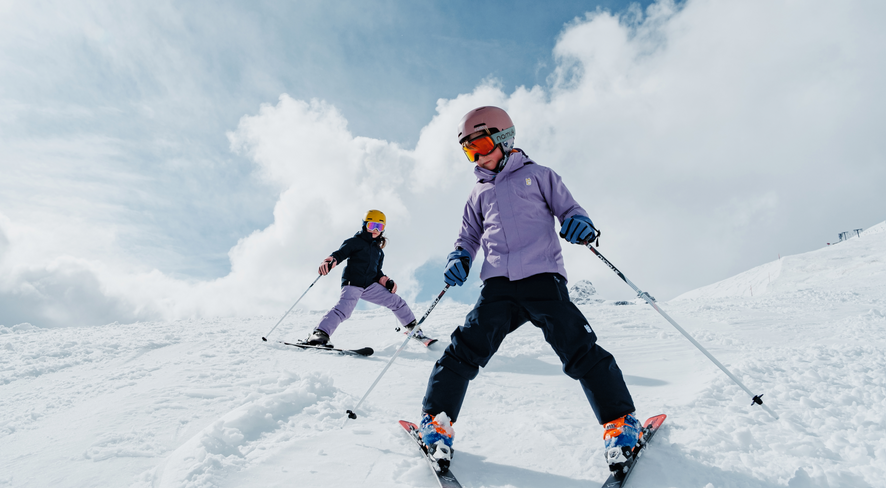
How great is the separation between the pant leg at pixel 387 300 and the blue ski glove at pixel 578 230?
3.71 m

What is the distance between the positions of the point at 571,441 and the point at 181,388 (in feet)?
8.84

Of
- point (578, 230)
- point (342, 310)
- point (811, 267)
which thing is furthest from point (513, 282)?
point (811, 267)

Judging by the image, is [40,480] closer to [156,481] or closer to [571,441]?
[156,481]

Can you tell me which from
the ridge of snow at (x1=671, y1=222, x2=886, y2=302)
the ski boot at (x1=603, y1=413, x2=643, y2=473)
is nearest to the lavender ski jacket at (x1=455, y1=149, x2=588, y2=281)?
the ski boot at (x1=603, y1=413, x2=643, y2=473)

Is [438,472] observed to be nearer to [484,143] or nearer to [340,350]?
[484,143]

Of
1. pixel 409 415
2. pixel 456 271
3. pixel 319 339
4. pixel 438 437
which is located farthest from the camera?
pixel 319 339

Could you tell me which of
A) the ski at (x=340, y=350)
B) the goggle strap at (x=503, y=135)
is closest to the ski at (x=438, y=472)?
the goggle strap at (x=503, y=135)

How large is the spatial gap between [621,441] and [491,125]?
1.98m

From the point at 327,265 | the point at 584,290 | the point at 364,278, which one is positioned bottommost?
the point at 364,278

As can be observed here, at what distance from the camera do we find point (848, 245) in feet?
80.6

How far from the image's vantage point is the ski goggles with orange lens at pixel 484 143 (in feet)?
9.12

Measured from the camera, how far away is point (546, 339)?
2.30 m

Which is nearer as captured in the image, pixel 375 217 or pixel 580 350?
pixel 580 350

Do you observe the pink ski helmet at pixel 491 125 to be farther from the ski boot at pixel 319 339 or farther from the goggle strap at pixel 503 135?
the ski boot at pixel 319 339
